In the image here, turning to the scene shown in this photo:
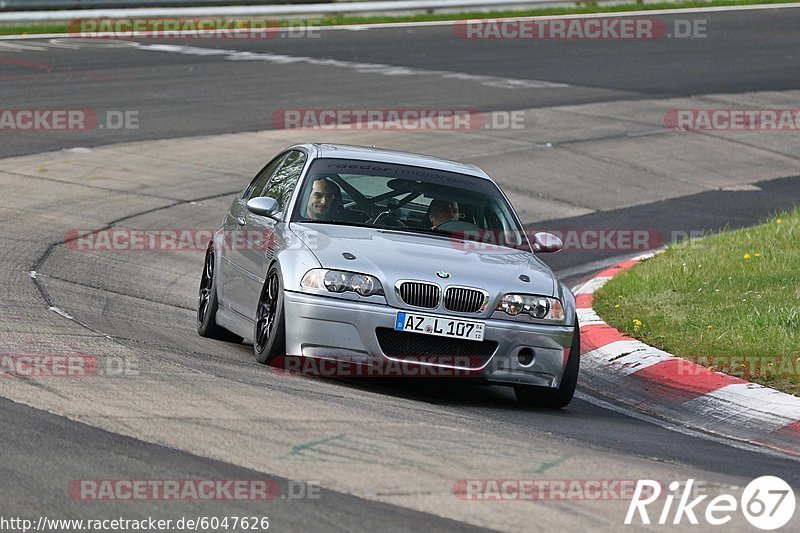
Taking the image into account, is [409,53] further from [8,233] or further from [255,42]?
[8,233]

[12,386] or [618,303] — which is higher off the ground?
[12,386]

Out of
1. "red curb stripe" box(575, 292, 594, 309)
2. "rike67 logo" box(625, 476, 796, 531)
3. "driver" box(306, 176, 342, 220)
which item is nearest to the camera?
"rike67 logo" box(625, 476, 796, 531)

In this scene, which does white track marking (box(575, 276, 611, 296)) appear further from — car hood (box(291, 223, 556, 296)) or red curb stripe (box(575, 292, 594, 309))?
car hood (box(291, 223, 556, 296))

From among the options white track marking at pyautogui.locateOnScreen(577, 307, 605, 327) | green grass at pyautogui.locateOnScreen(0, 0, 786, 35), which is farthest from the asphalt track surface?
green grass at pyautogui.locateOnScreen(0, 0, 786, 35)

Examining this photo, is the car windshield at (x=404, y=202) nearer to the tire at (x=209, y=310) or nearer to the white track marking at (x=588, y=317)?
the tire at (x=209, y=310)

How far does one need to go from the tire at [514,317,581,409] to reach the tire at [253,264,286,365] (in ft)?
4.77

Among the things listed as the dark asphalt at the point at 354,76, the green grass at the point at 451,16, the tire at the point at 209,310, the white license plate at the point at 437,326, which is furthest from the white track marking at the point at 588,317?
the green grass at the point at 451,16

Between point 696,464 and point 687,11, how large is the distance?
2983 centimetres

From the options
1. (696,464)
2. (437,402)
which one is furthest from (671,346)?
(696,464)

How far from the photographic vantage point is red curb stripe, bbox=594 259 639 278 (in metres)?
13.3

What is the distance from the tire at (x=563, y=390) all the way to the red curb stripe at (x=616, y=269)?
4664 mm

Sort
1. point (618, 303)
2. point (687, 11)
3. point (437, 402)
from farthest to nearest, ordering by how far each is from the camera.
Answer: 1. point (687, 11)
2. point (618, 303)
3. point (437, 402)

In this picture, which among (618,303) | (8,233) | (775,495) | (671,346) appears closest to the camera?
(775,495)

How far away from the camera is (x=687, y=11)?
35.3 metres
